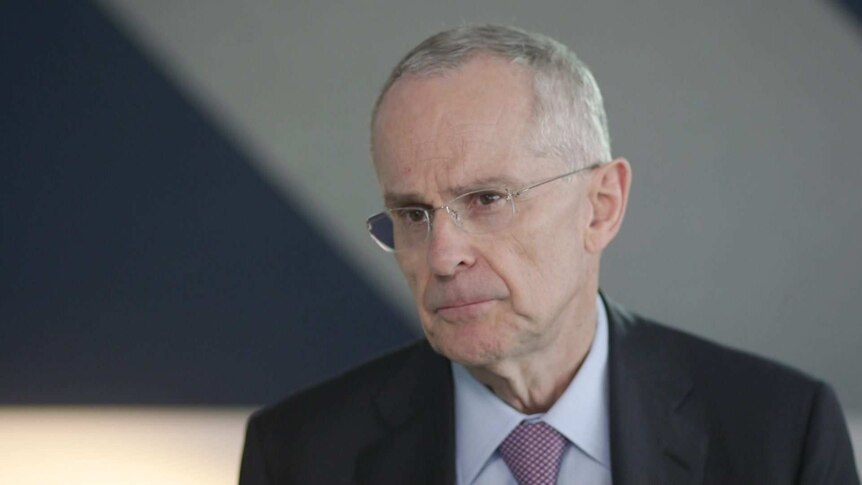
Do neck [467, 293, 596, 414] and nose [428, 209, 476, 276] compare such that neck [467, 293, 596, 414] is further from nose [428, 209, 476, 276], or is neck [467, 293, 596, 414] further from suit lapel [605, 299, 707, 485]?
nose [428, 209, 476, 276]

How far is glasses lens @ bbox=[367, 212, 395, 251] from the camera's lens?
1779 millimetres

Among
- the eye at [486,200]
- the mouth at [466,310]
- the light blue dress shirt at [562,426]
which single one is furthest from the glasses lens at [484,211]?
the light blue dress shirt at [562,426]

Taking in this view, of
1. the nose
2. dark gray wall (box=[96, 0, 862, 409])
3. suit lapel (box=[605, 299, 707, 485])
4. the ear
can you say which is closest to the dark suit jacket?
suit lapel (box=[605, 299, 707, 485])

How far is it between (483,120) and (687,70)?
47.6 inches

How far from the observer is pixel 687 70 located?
2721mm

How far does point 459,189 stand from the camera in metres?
1.64

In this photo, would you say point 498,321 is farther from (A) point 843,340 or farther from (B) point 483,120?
(A) point 843,340

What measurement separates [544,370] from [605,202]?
0.89 ft

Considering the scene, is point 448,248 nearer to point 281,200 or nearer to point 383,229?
point 383,229

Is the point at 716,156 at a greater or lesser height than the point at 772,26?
lesser

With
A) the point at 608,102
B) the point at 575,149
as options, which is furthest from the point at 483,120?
the point at 608,102

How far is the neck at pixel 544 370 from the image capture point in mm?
1761

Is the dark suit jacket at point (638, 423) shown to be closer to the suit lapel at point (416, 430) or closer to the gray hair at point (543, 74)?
the suit lapel at point (416, 430)

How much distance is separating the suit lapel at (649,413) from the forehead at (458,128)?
0.38 m
